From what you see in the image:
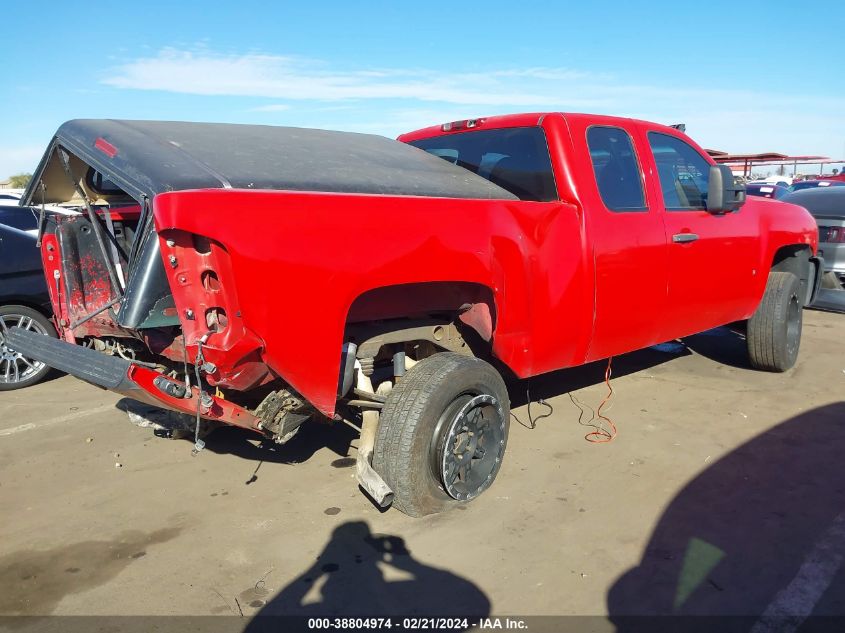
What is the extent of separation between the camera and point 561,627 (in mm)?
2639

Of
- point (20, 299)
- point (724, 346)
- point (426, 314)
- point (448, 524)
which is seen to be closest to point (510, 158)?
point (426, 314)

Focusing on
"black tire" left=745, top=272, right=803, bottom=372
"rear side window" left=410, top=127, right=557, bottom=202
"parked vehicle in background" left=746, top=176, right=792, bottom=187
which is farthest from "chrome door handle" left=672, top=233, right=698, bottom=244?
"parked vehicle in background" left=746, top=176, right=792, bottom=187

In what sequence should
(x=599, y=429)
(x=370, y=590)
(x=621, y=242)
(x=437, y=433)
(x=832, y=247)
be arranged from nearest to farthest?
(x=370, y=590)
(x=437, y=433)
(x=621, y=242)
(x=599, y=429)
(x=832, y=247)

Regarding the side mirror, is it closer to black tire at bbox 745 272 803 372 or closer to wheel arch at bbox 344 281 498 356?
black tire at bbox 745 272 803 372

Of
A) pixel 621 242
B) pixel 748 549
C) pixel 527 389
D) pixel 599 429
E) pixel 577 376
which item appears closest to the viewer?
pixel 748 549

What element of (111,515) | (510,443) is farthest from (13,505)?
(510,443)

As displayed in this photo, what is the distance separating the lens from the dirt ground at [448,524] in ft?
9.34

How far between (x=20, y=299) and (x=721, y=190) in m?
5.69

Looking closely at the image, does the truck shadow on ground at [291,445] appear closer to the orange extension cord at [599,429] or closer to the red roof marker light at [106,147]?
the orange extension cord at [599,429]

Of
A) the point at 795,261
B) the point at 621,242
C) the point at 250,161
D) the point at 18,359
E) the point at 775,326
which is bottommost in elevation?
the point at 18,359

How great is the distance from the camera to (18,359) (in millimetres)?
5910

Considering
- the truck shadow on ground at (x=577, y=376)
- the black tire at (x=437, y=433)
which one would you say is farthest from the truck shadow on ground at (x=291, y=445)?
the truck shadow on ground at (x=577, y=376)

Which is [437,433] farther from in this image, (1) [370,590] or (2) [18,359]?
(2) [18,359]

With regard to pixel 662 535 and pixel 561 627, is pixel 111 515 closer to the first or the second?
pixel 561 627
